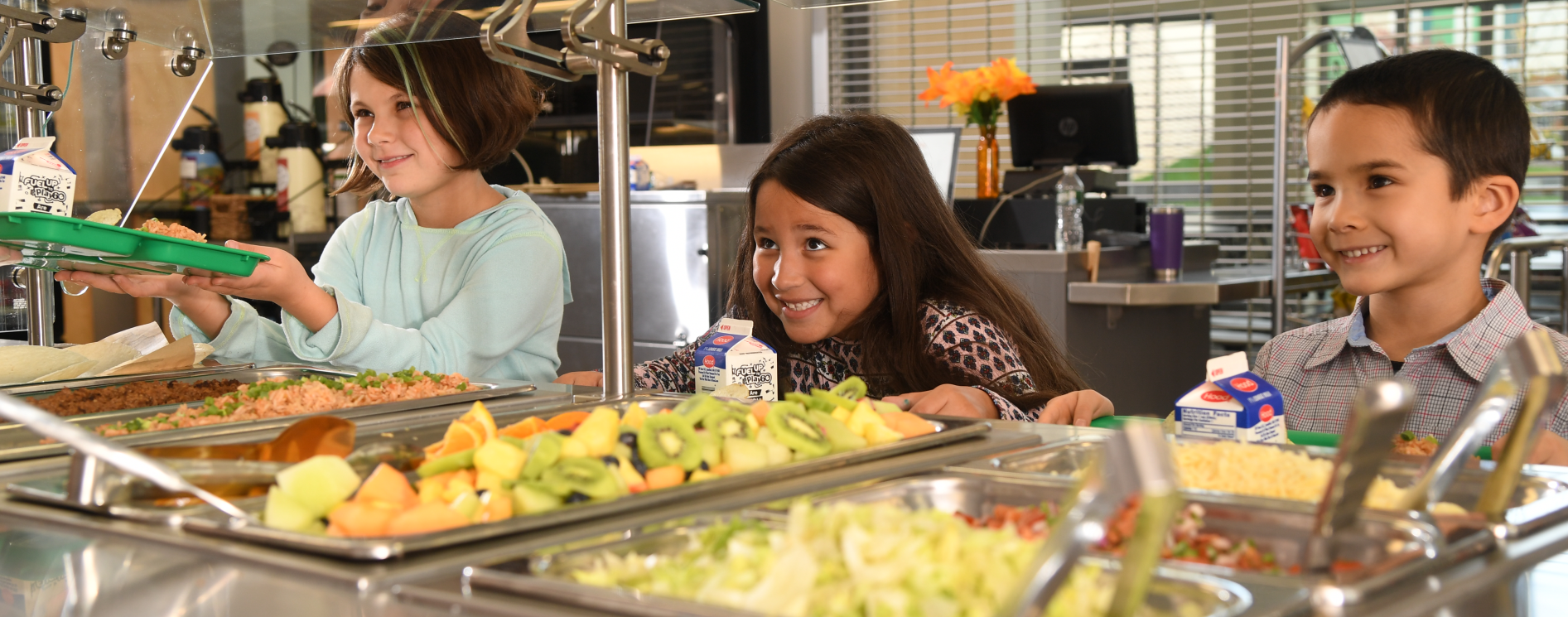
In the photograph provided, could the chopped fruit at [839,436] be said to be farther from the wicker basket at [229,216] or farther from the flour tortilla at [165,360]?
the wicker basket at [229,216]

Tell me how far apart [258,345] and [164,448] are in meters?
0.99

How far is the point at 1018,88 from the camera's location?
3.43 m

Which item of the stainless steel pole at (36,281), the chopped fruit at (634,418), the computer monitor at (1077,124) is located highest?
the computer monitor at (1077,124)

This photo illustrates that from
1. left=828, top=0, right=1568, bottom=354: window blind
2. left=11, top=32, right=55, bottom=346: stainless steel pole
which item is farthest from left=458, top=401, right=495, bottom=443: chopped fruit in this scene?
left=828, top=0, right=1568, bottom=354: window blind

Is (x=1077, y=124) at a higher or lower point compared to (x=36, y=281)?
higher

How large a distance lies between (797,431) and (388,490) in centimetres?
31

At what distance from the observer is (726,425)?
0.92 meters

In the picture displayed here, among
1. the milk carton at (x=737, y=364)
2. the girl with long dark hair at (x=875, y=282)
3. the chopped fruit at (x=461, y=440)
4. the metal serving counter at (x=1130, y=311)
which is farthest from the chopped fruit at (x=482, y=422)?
the metal serving counter at (x=1130, y=311)

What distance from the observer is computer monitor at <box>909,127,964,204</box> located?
3.56 meters

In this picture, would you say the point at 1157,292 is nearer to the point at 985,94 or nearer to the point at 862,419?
the point at 985,94

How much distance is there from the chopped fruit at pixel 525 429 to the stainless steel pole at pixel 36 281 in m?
1.36

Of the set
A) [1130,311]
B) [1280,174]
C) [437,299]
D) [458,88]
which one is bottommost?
[1130,311]

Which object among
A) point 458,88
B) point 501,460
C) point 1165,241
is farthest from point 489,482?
point 1165,241

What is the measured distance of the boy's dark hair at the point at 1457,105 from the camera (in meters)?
1.54
